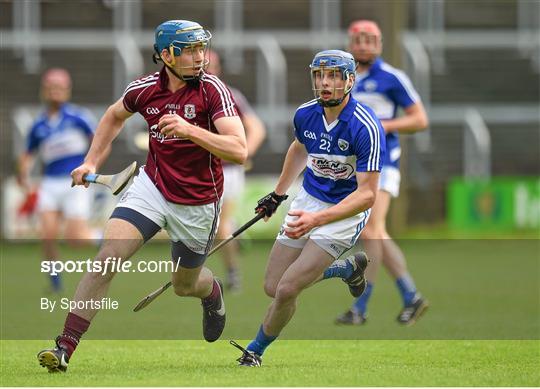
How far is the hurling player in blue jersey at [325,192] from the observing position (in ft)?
26.4

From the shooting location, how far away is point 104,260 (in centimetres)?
771

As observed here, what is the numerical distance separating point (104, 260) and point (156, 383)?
2.69 feet

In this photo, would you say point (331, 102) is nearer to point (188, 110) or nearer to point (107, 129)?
point (188, 110)

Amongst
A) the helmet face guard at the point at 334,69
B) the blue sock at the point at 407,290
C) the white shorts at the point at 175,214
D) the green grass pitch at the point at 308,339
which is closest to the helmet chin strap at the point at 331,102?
the helmet face guard at the point at 334,69

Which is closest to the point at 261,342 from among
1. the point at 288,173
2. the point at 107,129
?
the point at 288,173

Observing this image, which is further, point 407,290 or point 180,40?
point 407,290

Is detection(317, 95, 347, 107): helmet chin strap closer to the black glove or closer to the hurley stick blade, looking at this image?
the black glove

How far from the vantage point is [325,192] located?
27.8 ft

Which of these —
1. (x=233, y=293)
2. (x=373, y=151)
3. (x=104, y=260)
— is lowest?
(x=233, y=293)

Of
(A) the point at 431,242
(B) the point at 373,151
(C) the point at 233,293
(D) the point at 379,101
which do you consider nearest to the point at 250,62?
(A) the point at 431,242

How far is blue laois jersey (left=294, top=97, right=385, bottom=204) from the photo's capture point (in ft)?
26.7

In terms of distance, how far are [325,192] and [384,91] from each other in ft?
8.85

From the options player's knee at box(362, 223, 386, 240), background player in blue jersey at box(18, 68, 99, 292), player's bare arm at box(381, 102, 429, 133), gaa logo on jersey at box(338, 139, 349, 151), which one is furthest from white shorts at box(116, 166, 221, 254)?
background player in blue jersey at box(18, 68, 99, 292)

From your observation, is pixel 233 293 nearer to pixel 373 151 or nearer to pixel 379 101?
pixel 379 101
